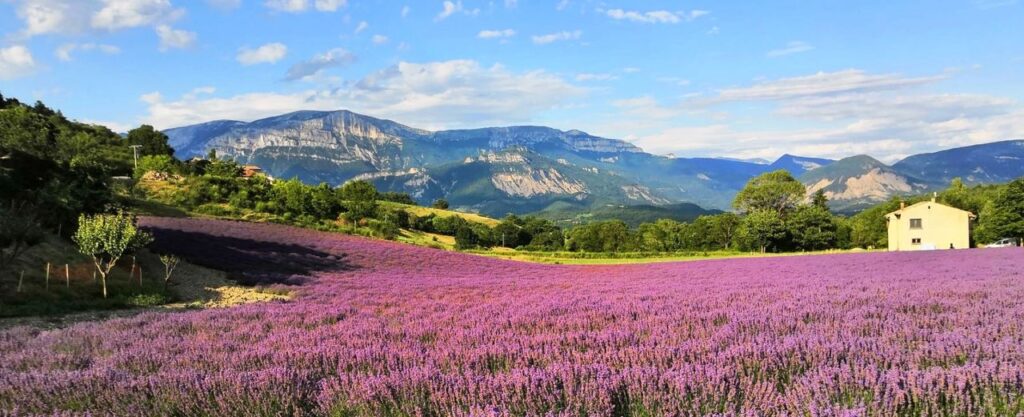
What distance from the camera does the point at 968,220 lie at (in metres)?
60.1

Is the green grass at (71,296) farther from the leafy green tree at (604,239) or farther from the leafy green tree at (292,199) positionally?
the leafy green tree at (604,239)

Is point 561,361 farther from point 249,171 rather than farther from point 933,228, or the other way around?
point 249,171

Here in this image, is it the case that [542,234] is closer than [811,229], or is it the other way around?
[811,229]

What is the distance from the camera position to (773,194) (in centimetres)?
8650

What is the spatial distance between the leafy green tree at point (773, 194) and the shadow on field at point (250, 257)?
2960 inches

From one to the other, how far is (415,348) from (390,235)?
4750 centimetres

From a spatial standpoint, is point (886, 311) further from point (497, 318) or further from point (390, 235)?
point (390, 235)

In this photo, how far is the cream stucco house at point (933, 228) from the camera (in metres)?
59.6

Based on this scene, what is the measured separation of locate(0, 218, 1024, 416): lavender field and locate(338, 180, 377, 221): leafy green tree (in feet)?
170

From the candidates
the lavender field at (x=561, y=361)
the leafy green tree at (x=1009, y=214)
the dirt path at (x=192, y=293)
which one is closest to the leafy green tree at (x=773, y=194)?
the leafy green tree at (x=1009, y=214)

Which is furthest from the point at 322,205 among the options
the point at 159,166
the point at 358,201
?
the point at 159,166

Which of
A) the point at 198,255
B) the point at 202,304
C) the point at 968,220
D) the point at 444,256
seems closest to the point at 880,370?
the point at 202,304

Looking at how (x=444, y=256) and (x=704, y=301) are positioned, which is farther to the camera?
(x=444, y=256)

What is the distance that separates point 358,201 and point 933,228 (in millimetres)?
64311
